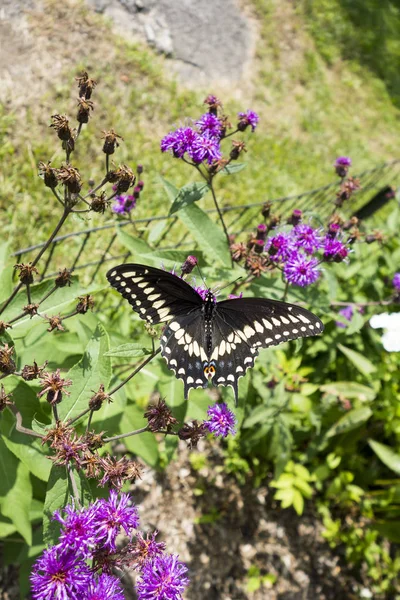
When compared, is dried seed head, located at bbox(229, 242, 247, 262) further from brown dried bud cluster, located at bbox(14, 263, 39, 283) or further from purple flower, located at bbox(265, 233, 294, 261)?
brown dried bud cluster, located at bbox(14, 263, 39, 283)

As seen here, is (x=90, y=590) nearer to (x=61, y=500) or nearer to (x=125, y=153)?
(x=61, y=500)

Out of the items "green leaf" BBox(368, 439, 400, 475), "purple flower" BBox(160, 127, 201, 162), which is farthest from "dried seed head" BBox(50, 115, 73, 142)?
"green leaf" BBox(368, 439, 400, 475)

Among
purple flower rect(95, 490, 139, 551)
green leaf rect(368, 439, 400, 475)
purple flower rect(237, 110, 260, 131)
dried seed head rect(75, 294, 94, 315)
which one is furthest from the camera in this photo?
green leaf rect(368, 439, 400, 475)

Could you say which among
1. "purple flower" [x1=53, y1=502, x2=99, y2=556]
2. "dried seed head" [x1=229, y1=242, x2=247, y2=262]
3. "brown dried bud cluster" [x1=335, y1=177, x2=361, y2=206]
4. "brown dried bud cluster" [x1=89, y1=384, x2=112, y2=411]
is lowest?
"purple flower" [x1=53, y1=502, x2=99, y2=556]

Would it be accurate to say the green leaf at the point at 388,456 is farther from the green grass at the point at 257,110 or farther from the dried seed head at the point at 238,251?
the green grass at the point at 257,110

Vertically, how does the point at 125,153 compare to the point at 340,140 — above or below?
below

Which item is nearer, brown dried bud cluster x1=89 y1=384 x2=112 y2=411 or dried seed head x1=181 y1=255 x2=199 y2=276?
brown dried bud cluster x1=89 y1=384 x2=112 y2=411

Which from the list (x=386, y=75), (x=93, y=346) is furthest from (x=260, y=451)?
(x=386, y=75)

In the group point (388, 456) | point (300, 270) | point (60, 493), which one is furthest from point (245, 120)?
point (388, 456)
